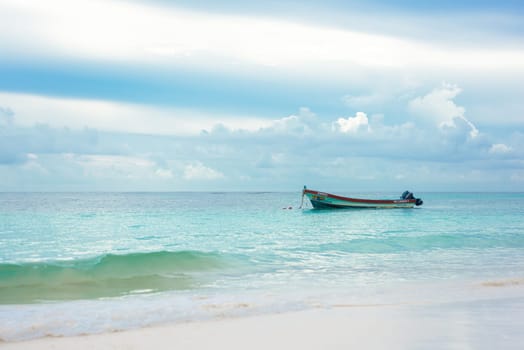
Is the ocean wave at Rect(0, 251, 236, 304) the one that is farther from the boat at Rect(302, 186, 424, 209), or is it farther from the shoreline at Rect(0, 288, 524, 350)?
the boat at Rect(302, 186, 424, 209)

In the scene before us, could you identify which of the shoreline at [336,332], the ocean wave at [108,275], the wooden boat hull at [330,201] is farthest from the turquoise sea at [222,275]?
the wooden boat hull at [330,201]

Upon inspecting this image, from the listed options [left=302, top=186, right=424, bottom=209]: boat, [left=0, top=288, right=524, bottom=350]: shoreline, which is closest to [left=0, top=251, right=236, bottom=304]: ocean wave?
[left=0, top=288, right=524, bottom=350]: shoreline

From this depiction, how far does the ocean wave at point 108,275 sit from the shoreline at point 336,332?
4.91 metres

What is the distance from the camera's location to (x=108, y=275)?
1501cm

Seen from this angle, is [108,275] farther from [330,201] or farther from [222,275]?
[330,201]

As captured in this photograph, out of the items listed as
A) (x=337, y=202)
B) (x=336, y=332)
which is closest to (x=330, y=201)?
(x=337, y=202)

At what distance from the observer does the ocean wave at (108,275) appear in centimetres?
1225

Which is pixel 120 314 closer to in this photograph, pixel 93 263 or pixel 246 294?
pixel 246 294

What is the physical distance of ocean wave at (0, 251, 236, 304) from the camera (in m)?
12.2

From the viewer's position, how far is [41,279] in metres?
14.4

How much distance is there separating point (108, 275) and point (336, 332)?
32.7 feet

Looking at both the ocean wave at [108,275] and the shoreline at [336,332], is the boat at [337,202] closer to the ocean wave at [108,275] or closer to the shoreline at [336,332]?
the ocean wave at [108,275]

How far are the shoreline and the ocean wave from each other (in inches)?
193

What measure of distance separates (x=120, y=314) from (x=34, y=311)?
2.02 m
